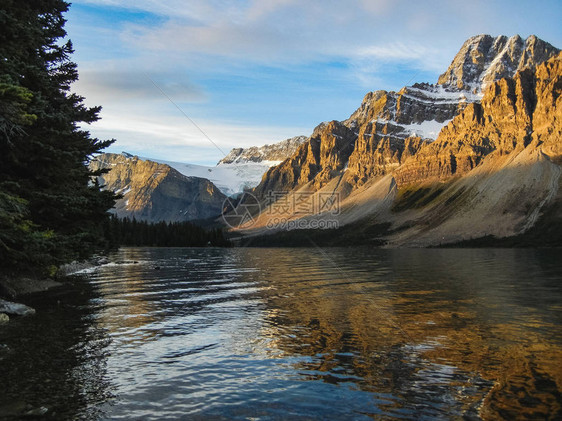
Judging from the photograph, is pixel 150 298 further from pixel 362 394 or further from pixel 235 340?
pixel 362 394

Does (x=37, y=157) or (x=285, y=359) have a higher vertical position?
(x=37, y=157)

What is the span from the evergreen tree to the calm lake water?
4410mm

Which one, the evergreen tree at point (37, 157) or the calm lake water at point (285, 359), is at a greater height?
the evergreen tree at point (37, 157)

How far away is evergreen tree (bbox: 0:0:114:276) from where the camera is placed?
22889mm

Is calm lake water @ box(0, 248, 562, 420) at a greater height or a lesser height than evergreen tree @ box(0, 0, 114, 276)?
lesser

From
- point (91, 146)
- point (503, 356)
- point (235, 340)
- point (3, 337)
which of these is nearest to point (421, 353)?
point (503, 356)

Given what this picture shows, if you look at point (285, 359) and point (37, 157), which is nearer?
point (285, 359)

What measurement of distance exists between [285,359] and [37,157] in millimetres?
20909

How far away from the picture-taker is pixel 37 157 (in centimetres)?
2730

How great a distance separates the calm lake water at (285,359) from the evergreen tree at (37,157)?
441 centimetres

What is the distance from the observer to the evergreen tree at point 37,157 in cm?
2289

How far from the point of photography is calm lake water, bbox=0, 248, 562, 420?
1234 cm

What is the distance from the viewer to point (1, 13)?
72.8 ft

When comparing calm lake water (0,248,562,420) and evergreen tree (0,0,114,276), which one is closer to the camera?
calm lake water (0,248,562,420)
